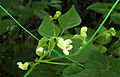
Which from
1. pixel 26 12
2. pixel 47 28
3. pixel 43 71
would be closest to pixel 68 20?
pixel 47 28

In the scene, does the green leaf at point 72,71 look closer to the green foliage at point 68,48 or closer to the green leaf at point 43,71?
the green foliage at point 68,48

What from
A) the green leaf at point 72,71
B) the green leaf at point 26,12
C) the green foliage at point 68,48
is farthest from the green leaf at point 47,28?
the green leaf at point 26,12

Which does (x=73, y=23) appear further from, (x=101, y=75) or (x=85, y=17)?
(x=85, y=17)

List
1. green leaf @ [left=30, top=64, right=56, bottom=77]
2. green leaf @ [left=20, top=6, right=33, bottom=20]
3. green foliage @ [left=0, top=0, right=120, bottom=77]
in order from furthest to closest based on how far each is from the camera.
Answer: green leaf @ [left=20, top=6, right=33, bottom=20] → green leaf @ [left=30, top=64, right=56, bottom=77] → green foliage @ [left=0, top=0, right=120, bottom=77]

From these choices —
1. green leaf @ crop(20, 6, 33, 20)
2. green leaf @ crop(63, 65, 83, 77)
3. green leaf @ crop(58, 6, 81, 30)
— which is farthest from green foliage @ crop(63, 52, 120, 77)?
green leaf @ crop(20, 6, 33, 20)

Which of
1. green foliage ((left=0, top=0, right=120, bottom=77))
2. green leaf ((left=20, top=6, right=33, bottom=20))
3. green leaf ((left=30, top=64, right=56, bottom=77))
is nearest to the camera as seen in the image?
green foliage ((left=0, top=0, right=120, bottom=77))

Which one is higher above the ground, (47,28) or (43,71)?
(47,28)

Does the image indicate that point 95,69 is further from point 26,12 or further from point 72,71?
point 26,12

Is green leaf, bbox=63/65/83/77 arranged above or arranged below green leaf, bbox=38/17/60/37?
below

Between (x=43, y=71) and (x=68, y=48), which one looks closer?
(x=68, y=48)

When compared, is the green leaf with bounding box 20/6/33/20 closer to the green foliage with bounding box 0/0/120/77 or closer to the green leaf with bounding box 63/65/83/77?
the green foliage with bounding box 0/0/120/77

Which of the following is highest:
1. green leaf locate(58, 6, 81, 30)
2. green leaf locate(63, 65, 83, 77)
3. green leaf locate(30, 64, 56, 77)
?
green leaf locate(58, 6, 81, 30)
